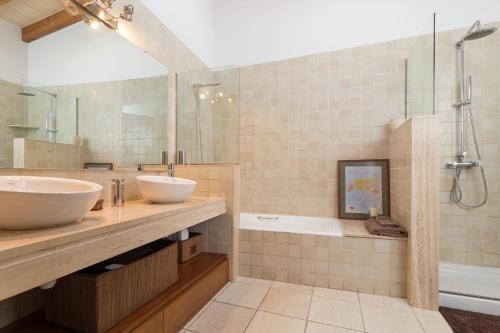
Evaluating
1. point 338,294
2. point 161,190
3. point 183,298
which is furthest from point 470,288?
point 161,190

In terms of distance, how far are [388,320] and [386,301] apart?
25cm

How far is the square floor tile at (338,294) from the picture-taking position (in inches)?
74.4

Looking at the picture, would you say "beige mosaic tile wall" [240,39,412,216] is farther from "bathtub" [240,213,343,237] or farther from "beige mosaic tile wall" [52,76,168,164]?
"beige mosaic tile wall" [52,76,168,164]

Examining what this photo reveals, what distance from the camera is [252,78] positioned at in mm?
3182

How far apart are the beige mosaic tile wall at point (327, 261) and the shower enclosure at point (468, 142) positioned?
0.72 m

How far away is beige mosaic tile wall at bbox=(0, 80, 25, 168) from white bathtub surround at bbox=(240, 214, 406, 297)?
5.46 ft

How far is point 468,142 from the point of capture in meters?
2.36

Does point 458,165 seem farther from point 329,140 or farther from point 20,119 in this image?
point 20,119

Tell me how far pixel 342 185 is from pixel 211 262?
1.67 meters

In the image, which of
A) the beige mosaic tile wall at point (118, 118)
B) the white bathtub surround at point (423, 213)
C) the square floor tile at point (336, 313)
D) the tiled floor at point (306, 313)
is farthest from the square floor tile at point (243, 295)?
the beige mosaic tile wall at point (118, 118)

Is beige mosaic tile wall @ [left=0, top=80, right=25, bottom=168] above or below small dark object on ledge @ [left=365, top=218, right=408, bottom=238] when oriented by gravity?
above

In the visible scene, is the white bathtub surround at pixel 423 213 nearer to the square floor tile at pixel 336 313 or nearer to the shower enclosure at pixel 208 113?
the square floor tile at pixel 336 313

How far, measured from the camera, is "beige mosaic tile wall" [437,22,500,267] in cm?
230

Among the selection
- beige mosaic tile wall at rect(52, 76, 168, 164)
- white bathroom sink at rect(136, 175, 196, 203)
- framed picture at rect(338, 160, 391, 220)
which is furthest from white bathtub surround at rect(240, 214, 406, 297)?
beige mosaic tile wall at rect(52, 76, 168, 164)
